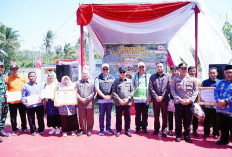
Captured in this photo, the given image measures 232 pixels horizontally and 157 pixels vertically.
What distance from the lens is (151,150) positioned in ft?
13.8

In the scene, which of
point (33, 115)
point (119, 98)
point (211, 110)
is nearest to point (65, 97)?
point (33, 115)

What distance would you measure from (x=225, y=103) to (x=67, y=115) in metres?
3.64

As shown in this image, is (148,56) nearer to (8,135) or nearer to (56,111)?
→ (56,111)

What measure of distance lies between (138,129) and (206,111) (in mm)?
1738

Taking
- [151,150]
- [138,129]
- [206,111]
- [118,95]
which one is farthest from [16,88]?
[206,111]

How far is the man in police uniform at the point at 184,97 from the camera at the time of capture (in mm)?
4629

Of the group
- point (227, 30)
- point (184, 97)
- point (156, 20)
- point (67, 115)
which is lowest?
point (67, 115)

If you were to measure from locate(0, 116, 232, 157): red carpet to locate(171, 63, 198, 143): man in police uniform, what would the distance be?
1.33ft

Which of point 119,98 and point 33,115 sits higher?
point 119,98

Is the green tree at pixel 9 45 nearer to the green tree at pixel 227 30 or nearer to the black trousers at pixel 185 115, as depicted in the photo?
the green tree at pixel 227 30

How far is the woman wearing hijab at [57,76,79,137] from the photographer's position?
5.18 meters

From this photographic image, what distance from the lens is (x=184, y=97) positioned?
465 cm

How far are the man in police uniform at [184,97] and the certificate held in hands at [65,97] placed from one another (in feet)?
7.89

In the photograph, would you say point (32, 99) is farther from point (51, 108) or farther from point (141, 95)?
point (141, 95)
